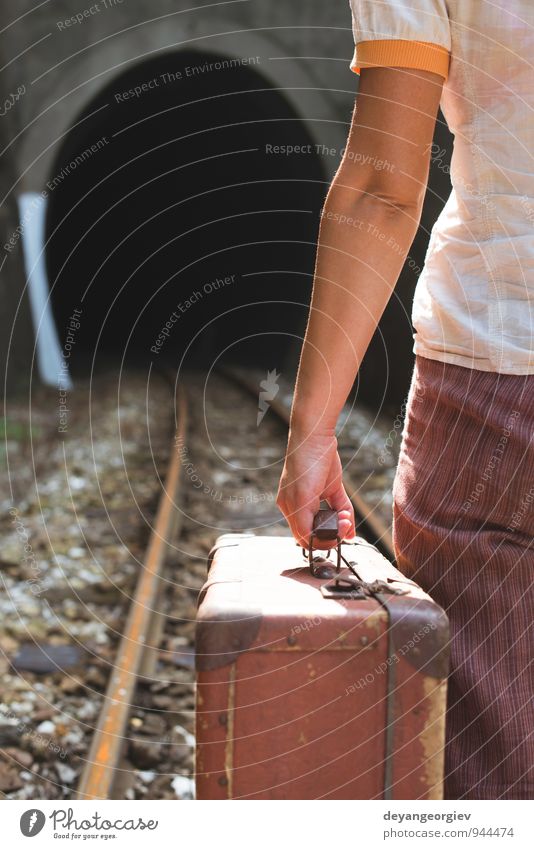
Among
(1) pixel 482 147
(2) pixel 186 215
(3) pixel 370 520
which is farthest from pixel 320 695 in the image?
(2) pixel 186 215

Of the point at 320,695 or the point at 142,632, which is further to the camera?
the point at 142,632

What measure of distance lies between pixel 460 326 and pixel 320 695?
0.63m

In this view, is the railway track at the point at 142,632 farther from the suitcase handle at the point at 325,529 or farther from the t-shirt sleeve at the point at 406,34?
the t-shirt sleeve at the point at 406,34

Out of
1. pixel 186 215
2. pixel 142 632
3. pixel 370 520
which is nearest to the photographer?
pixel 142 632

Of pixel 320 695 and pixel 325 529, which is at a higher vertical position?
pixel 325 529

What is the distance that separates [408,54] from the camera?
4.48ft

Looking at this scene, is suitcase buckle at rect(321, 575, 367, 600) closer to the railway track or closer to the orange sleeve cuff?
the orange sleeve cuff

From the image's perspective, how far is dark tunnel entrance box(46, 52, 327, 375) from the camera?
1235cm

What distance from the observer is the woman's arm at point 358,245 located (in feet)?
4.56

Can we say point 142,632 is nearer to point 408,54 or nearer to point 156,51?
point 408,54

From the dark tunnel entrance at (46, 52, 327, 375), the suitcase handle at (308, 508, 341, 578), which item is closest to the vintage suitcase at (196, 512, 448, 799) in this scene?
the suitcase handle at (308, 508, 341, 578)

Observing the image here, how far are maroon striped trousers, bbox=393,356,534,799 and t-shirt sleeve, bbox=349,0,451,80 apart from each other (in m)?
0.48

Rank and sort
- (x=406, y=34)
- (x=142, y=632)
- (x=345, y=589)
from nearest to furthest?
(x=406, y=34), (x=345, y=589), (x=142, y=632)
